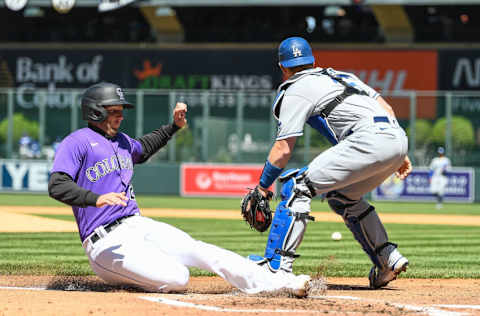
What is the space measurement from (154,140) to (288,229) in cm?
145

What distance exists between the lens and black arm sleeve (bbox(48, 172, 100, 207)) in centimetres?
562

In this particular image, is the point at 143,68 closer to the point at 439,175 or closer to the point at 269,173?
the point at 439,175

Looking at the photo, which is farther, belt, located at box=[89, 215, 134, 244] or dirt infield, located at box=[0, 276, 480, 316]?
belt, located at box=[89, 215, 134, 244]

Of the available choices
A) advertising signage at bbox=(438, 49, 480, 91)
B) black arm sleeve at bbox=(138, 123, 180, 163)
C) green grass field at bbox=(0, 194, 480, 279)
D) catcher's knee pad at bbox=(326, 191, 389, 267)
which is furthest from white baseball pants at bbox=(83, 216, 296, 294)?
advertising signage at bbox=(438, 49, 480, 91)

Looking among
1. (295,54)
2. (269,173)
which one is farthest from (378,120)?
(269,173)

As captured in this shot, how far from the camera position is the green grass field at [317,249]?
8.80 meters

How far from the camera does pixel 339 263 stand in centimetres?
966

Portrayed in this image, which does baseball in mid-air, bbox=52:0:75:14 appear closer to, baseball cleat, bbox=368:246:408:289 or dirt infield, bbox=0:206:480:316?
dirt infield, bbox=0:206:480:316

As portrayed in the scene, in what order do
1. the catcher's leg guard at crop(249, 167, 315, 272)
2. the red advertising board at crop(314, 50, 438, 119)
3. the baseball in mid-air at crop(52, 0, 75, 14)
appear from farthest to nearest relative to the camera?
the baseball in mid-air at crop(52, 0, 75, 14) → the red advertising board at crop(314, 50, 438, 119) → the catcher's leg guard at crop(249, 167, 315, 272)

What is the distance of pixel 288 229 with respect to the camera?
6027 mm

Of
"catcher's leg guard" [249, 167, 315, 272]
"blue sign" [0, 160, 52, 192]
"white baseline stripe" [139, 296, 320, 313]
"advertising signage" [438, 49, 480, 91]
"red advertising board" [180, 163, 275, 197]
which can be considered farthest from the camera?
"advertising signage" [438, 49, 480, 91]

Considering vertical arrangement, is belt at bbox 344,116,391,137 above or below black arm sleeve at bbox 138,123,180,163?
above

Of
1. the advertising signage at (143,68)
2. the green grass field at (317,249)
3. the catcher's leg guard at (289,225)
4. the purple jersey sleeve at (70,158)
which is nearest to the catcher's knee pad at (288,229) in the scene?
the catcher's leg guard at (289,225)

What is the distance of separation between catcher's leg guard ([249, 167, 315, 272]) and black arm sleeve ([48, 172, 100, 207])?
1294mm
